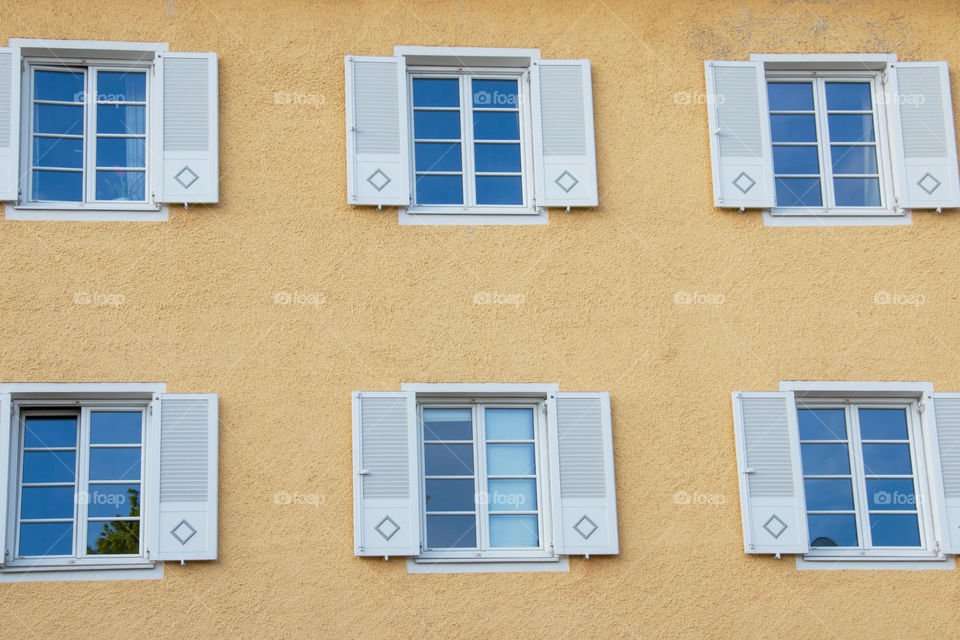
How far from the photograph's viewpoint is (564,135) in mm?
12414

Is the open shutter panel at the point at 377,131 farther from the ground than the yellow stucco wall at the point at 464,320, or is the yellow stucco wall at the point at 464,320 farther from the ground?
the open shutter panel at the point at 377,131

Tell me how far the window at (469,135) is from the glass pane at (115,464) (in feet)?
7.90

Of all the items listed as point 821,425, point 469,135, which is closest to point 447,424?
point 469,135

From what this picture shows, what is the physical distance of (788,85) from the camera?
42.5 ft

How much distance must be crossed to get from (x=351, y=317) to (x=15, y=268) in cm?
238

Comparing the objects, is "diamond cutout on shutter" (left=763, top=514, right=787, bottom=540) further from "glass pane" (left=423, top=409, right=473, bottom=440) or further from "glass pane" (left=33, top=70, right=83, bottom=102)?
"glass pane" (left=33, top=70, right=83, bottom=102)

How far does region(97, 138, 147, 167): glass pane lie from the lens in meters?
12.2

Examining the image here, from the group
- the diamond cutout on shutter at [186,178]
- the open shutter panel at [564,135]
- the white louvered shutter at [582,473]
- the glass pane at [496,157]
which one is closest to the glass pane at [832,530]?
the white louvered shutter at [582,473]

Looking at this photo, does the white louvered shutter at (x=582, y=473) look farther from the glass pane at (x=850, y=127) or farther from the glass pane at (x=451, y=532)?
the glass pane at (x=850, y=127)

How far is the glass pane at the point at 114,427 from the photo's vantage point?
38.3 feet

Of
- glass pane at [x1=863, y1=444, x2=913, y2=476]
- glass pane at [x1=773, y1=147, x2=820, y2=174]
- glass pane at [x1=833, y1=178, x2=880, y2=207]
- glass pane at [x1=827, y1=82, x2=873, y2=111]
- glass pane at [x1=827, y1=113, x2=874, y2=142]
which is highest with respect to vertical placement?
glass pane at [x1=827, y1=82, x2=873, y2=111]

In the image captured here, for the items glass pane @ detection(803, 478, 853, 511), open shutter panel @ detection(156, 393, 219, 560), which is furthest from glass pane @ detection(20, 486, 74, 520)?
glass pane @ detection(803, 478, 853, 511)

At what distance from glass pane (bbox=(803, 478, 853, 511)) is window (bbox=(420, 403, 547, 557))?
1937 millimetres

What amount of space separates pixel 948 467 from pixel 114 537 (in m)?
5.86
